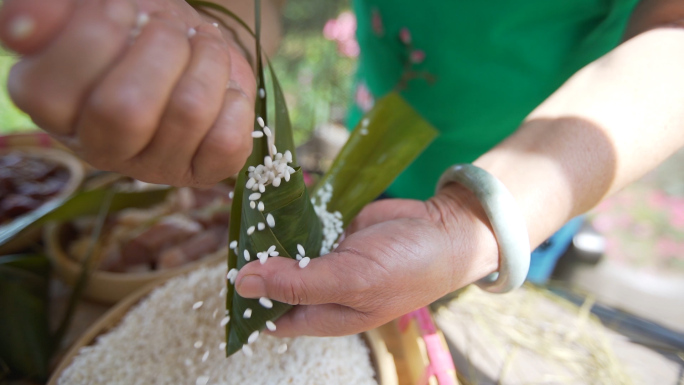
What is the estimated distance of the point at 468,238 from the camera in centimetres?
53

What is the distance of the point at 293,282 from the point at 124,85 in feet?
0.90

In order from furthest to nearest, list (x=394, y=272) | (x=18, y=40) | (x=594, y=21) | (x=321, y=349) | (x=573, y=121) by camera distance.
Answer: (x=594, y=21), (x=321, y=349), (x=573, y=121), (x=394, y=272), (x=18, y=40)

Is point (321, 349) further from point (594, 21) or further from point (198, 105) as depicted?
point (594, 21)

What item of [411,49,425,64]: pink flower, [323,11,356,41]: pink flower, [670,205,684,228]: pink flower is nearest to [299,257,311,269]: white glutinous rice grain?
[411,49,425,64]: pink flower

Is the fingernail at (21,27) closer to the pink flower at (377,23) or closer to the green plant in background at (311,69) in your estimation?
the pink flower at (377,23)

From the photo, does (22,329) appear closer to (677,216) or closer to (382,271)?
(382,271)

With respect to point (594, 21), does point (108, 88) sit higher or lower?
lower

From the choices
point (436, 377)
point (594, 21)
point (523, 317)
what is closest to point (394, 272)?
point (436, 377)

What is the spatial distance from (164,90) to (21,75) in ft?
0.34

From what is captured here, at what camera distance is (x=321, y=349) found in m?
0.67

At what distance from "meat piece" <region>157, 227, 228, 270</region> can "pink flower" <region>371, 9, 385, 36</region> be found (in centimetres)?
70

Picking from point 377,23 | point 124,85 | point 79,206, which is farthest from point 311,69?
point 124,85

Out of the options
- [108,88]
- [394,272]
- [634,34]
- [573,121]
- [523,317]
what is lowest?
[523,317]

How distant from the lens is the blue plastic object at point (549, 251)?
3.38 feet
